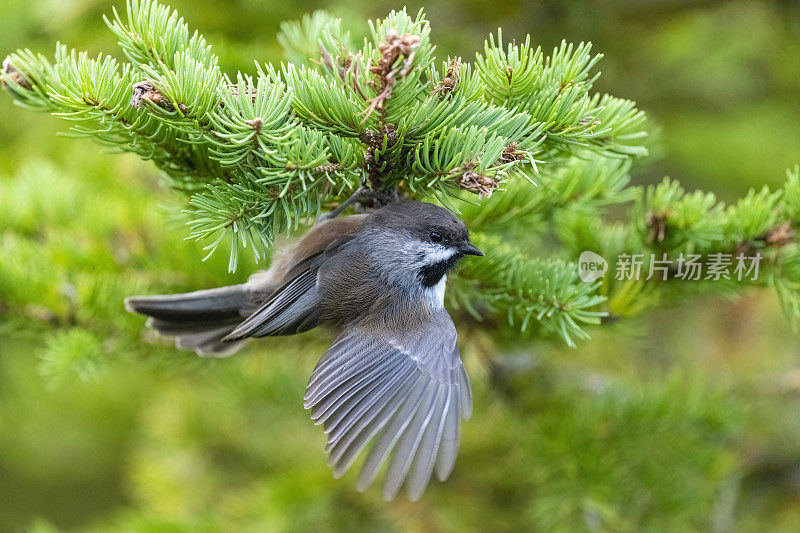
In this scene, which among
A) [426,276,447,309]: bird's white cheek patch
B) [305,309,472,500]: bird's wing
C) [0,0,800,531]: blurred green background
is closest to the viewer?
[305,309,472,500]: bird's wing

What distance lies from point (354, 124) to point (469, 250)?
1.91ft

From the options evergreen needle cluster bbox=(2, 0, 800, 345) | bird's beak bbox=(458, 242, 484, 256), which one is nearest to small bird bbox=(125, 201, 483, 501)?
bird's beak bbox=(458, 242, 484, 256)

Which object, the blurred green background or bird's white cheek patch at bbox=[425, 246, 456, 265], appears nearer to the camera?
bird's white cheek patch at bbox=[425, 246, 456, 265]

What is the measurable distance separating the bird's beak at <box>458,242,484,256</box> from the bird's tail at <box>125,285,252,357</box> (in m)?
0.80

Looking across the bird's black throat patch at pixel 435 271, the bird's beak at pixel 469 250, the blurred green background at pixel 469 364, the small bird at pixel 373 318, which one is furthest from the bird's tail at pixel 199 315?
the bird's beak at pixel 469 250

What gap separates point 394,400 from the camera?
6.58 feet

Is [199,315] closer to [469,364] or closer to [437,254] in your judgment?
[437,254]

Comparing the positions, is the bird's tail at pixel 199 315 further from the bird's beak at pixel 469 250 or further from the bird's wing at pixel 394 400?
the bird's beak at pixel 469 250

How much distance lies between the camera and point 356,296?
2.22 metres

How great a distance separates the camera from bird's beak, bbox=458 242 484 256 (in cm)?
200

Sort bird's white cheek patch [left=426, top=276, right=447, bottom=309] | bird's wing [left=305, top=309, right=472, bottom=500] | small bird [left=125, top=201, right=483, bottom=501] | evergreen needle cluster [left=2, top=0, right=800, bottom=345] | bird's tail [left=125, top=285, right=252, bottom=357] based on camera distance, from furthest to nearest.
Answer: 1. bird's tail [left=125, top=285, right=252, bottom=357]
2. bird's white cheek patch [left=426, top=276, right=447, bottom=309]
3. small bird [left=125, top=201, right=483, bottom=501]
4. bird's wing [left=305, top=309, right=472, bottom=500]
5. evergreen needle cluster [left=2, top=0, right=800, bottom=345]

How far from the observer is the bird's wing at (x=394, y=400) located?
1801 mm

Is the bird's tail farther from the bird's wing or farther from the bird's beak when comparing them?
the bird's beak

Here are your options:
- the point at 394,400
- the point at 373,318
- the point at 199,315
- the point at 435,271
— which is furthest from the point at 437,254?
the point at 199,315
